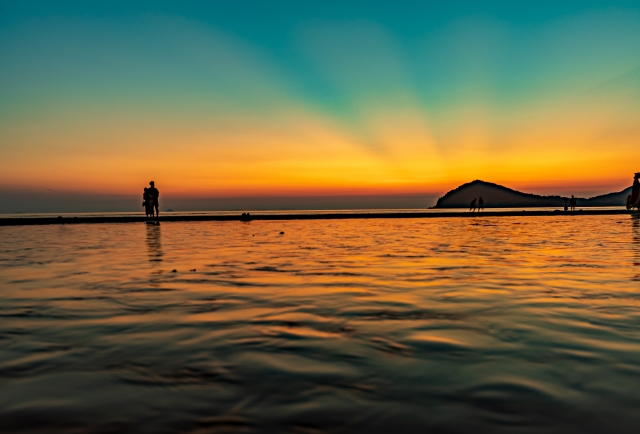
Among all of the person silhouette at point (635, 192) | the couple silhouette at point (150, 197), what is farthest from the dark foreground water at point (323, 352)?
the person silhouette at point (635, 192)

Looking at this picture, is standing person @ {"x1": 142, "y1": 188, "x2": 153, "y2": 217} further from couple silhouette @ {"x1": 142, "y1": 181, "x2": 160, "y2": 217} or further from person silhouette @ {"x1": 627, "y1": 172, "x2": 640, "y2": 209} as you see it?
person silhouette @ {"x1": 627, "y1": 172, "x2": 640, "y2": 209}

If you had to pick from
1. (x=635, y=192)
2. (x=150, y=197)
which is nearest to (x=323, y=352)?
(x=150, y=197)

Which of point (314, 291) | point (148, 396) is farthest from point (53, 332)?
point (314, 291)

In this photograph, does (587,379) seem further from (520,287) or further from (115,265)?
(115,265)

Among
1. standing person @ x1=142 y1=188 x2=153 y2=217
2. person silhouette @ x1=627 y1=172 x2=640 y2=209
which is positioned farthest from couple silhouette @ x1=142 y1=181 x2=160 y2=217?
person silhouette @ x1=627 y1=172 x2=640 y2=209

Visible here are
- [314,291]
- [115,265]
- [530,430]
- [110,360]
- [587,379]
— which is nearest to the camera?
[530,430]

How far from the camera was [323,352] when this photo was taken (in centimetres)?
426

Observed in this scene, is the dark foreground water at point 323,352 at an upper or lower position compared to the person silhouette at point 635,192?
lower

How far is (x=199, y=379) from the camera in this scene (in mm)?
→ 3574

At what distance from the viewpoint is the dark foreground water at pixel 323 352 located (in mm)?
2933

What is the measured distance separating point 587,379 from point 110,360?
150 inches

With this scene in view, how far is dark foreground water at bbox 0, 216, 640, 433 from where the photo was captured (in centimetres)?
293

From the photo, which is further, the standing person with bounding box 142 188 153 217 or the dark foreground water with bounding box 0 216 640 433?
the standing person with bounding box 142 188 153 217

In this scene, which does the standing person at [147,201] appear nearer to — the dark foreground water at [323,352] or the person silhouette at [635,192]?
the dark foreground water at [323,352]
